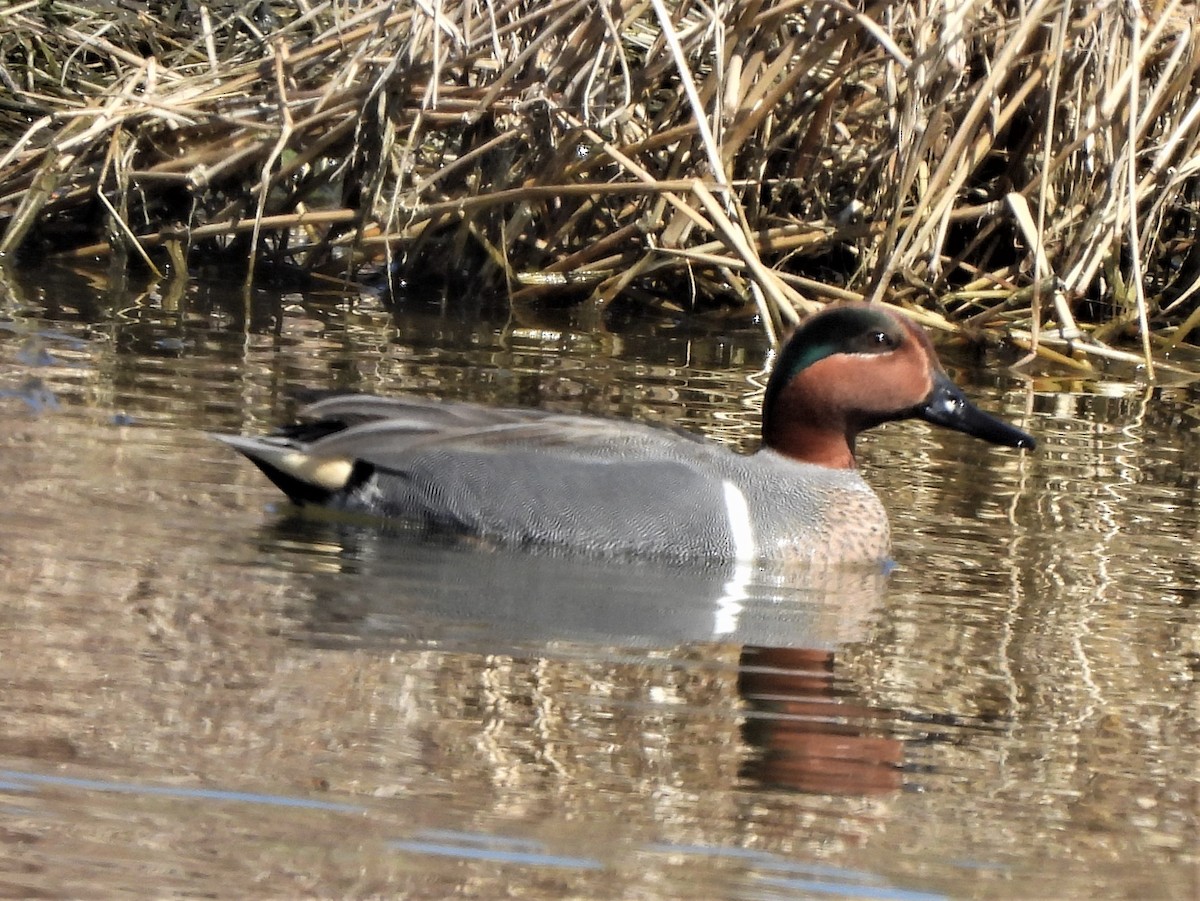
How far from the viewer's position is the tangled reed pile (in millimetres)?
7035

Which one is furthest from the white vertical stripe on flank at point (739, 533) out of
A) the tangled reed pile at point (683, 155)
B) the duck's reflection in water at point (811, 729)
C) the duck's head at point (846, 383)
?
the tangled reed pile at point (683, 155)

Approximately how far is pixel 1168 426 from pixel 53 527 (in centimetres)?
386

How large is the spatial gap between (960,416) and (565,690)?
212 cm

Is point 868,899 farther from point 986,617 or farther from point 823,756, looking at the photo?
point 986,617

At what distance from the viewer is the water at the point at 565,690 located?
2715 millimetres

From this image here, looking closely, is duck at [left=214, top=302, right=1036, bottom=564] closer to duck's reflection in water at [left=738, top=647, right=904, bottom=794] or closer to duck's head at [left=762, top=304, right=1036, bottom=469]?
duck's head at [left=762, top=304, right=1036, bottom=469]

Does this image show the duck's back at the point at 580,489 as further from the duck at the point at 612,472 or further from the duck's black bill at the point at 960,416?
the duck's black bill at the point at 960,416

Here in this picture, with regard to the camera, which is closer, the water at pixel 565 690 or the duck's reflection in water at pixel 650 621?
the water at pixel 565 690

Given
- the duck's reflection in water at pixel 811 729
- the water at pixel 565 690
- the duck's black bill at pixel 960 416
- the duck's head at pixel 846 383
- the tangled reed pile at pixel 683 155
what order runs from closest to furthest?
the water at pixel 565 690, the duck's reflection in water at pixel 811 729, the duck's head at pixel 846 383, the duck's black bill at pixel 960 416, the tangled reed pile at pixel 683 155

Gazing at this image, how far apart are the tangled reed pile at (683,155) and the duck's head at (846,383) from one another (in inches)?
56.1

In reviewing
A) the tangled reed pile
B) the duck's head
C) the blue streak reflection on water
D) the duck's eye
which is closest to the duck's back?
the duck's head

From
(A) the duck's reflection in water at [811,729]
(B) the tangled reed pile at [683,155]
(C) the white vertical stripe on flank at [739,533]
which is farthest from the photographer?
(B) the tangled reed pile at [683,155]

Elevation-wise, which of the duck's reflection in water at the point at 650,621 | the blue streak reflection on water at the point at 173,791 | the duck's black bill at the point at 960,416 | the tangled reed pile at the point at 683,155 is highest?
the tangled reed pile at the point at 683,155

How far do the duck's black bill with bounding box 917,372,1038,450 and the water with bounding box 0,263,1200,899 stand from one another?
0.70ft
